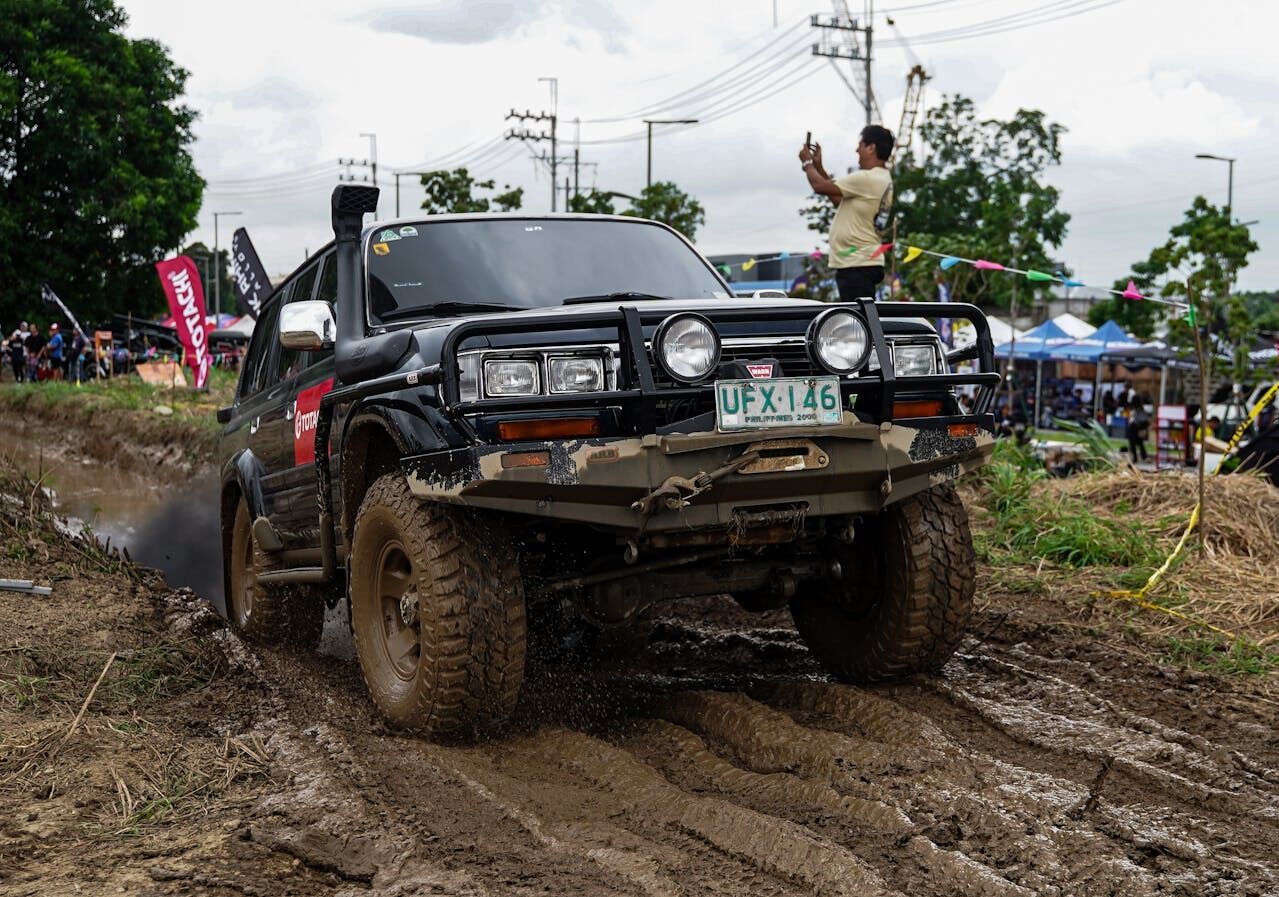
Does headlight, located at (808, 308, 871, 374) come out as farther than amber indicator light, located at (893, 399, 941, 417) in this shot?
No

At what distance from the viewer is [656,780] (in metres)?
3.99

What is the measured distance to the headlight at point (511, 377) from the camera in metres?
4.09

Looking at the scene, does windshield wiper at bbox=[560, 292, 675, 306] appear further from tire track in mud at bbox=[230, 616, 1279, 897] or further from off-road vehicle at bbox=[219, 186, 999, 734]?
tire track in mud at bbox=[230, 616, 1279, 897]

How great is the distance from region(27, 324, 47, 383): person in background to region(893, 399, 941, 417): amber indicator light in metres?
30.9

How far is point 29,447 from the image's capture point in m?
21.1

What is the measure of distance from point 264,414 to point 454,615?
2.76m

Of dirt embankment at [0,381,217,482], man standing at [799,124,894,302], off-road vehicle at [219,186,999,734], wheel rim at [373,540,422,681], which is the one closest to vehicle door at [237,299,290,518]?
off-road vehicle at [219,186,999,734]

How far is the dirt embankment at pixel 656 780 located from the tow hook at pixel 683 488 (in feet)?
2.78

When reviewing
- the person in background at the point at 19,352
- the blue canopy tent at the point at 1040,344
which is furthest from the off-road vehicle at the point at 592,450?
the person in background at the point at 19,352

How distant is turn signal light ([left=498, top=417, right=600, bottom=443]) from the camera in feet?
13.2

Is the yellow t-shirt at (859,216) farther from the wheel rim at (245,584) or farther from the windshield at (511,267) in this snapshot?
the wheel rim at (245,584)

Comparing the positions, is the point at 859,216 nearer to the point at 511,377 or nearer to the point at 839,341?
the point at 839,341

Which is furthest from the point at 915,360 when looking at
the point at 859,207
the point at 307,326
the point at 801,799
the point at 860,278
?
the point at 859,207

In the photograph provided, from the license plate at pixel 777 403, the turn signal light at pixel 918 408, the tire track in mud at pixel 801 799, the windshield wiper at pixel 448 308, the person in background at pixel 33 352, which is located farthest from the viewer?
the person in background at pixel 33 352
